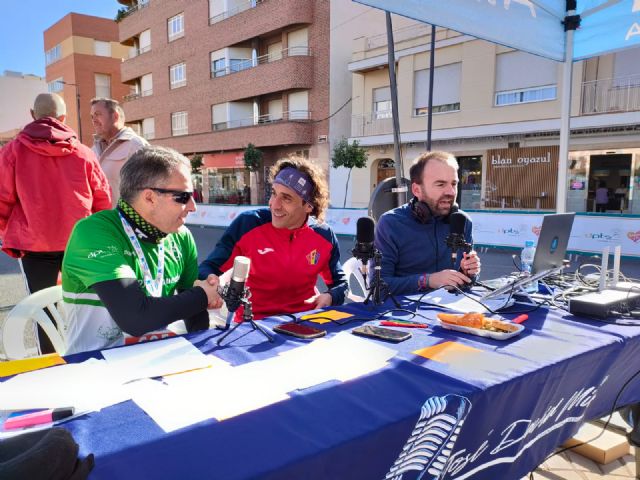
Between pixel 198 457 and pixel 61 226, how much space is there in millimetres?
2745

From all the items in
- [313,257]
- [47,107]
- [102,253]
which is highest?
[47,107]

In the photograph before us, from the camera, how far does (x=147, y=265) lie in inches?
78.8

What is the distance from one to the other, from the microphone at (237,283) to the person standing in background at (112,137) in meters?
2.62

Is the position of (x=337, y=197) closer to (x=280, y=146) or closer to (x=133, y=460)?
(x=280, y=146)

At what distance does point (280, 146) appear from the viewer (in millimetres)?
26594

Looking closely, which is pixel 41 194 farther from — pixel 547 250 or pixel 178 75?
pixel 178 75

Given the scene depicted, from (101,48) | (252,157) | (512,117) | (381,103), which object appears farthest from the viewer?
(101,48)

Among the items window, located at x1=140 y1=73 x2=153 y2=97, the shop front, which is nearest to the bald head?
the shop front

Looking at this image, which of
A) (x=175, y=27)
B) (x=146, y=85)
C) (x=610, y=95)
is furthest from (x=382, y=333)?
(x=146, y=85)

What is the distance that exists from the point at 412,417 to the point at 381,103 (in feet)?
73.9

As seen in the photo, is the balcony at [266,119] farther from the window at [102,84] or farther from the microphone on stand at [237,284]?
the microphone on stand at [237,284]

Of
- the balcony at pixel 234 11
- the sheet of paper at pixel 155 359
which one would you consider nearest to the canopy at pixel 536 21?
the sheet of paper at pixel 155 359

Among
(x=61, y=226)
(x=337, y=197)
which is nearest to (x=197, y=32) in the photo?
(x=337, y=197)

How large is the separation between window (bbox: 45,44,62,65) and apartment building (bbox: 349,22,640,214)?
106 ft
